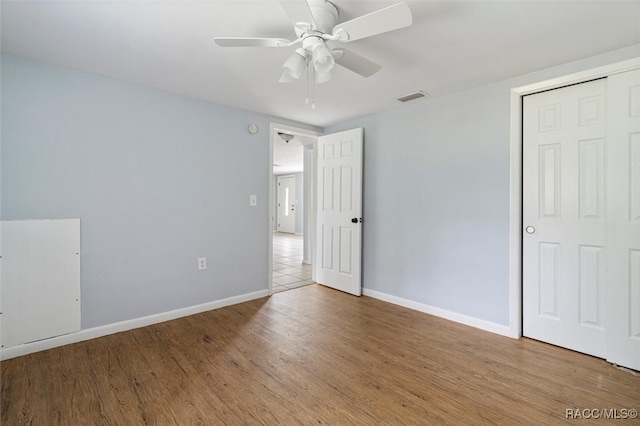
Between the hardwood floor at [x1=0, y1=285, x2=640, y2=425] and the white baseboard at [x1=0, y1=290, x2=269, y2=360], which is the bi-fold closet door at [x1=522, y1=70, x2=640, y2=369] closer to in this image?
the hardwood floor at [x1=0, y1=285, x2=640, y2=425]

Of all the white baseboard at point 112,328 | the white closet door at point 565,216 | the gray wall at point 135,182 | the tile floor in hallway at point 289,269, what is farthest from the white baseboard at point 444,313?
the white baseboard at point 112,328

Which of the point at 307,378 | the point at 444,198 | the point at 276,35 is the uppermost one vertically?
the point at 276,35

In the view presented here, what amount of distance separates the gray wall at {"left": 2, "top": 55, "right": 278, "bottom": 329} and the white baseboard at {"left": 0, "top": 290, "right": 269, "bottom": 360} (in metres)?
0.06

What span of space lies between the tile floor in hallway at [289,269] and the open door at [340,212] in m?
0.36

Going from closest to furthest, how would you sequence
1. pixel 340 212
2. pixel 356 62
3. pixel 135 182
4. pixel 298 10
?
pixel 298 10 < pixel 356 62 < pixel 135 182 < pixel 340 212

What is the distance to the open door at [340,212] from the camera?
3.68 metres

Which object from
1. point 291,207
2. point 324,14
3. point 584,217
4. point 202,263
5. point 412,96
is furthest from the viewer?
point 291,207

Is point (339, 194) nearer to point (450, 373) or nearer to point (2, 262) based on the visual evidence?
point (450, 373)

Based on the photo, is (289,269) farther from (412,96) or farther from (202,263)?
(412,96)

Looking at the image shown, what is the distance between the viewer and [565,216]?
2354mm

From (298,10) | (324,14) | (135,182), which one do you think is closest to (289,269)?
(135,182)

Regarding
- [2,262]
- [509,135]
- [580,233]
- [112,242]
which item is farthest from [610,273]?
[2,262]

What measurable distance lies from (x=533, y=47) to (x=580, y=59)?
1.66 feet

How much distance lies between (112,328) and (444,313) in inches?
122
